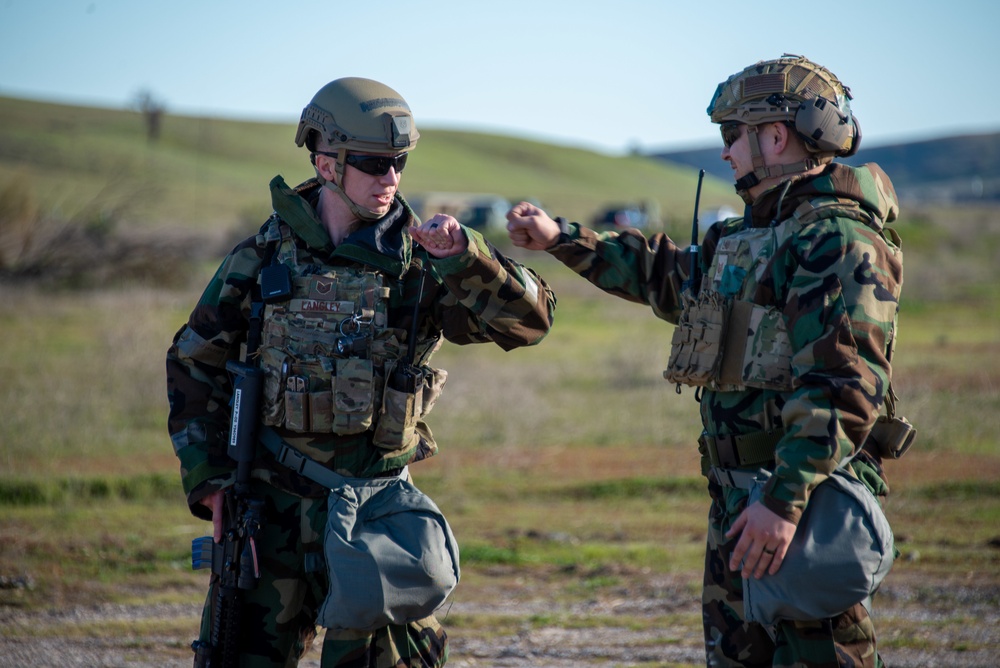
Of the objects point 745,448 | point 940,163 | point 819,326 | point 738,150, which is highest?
point 940,163

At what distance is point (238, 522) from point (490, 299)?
1094mm

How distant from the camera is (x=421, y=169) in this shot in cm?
7794

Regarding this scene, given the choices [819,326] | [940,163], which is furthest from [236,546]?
[940,163]

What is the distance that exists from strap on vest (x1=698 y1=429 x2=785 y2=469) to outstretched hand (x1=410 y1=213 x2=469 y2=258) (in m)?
1.04

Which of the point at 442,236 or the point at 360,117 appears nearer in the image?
the point at 442,236

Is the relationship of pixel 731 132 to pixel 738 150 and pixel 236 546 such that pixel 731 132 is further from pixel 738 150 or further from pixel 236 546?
pixel 236 546

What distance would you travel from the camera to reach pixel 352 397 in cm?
340

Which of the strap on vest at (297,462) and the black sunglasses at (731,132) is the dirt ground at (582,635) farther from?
the black sunglasses at (731,132)

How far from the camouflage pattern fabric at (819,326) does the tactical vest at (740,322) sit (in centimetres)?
1

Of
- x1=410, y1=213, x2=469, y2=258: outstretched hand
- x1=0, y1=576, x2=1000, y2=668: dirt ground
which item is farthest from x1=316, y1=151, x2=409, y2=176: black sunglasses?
x1=0, y1=576, x2=1000, y2=668: dirt ground

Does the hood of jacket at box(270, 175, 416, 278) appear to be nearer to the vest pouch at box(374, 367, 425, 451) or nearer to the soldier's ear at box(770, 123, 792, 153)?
the vest pouch at box(374, 367, 425, 451)

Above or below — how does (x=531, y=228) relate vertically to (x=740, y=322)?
above

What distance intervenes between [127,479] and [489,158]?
84236 millimetres

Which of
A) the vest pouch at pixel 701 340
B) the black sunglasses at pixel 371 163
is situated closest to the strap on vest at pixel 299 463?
the black sunglasses at pixel 371 163
